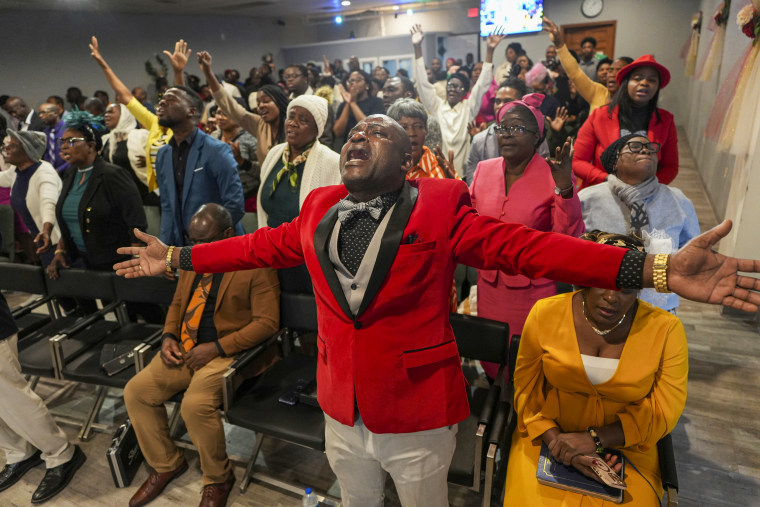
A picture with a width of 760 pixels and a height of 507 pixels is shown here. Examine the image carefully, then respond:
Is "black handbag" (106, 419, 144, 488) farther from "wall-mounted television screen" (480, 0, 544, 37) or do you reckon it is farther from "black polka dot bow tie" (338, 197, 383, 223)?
"wall-mounted television screen" (480, 0, 544, 37)

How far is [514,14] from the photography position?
11.5 meters

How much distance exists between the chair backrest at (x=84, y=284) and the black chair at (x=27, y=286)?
10cm

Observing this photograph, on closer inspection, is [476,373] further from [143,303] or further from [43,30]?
[43,30]

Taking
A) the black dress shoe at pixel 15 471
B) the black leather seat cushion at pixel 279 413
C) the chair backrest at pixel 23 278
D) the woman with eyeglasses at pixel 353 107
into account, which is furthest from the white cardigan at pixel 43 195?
the woman with eyeglasses at pixel 353 107

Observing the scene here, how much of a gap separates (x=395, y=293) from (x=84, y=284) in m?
2.90

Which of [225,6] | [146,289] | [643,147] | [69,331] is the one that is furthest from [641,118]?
[225,6]

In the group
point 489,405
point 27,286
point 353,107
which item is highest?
point 353,107

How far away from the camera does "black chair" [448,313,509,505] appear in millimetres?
1865

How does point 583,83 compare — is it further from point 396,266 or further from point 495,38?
point 396,266

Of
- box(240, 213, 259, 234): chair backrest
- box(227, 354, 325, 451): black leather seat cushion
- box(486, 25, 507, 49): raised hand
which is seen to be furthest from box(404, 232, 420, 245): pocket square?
box(486, 25, 507, 49): raised hand

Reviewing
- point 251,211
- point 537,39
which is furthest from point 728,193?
point 537,39

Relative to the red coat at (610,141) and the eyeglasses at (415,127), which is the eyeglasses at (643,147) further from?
the eyeglasses at (415,127)

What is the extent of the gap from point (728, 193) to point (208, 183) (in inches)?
183

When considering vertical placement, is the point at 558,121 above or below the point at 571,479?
above
